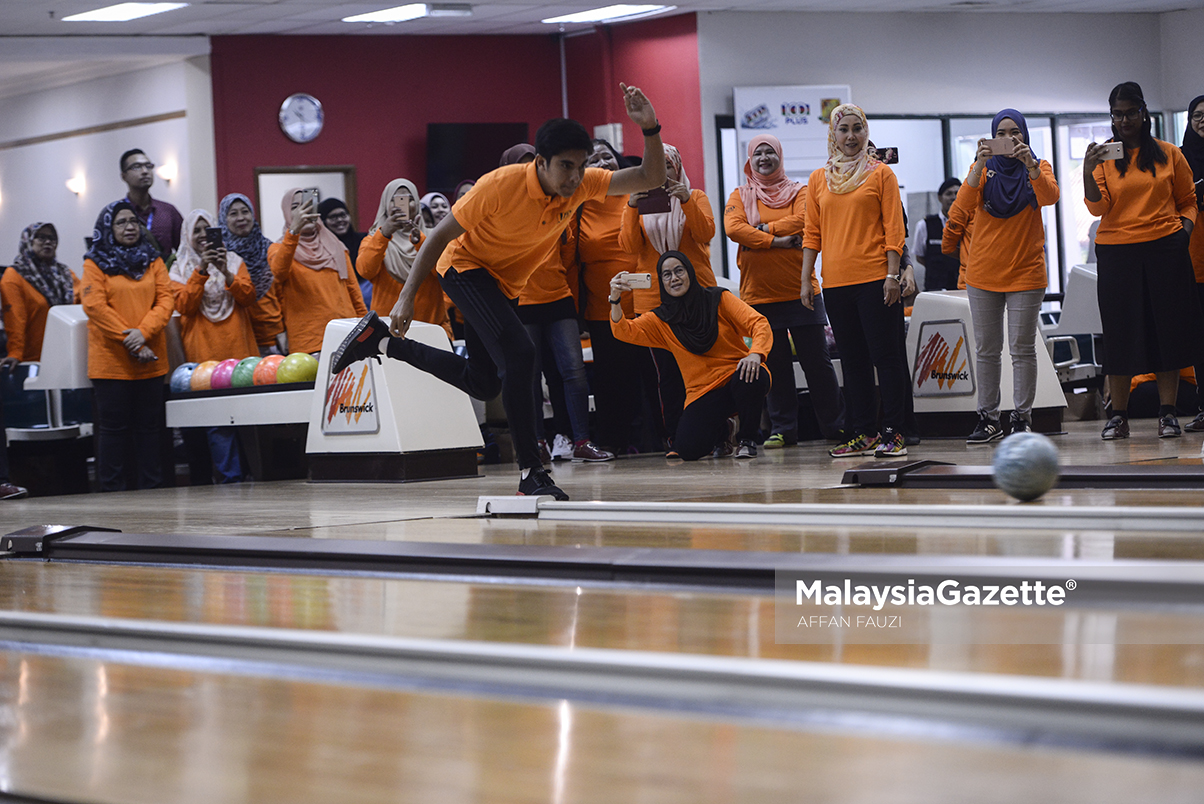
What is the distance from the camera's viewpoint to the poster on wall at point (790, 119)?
11.6 metres

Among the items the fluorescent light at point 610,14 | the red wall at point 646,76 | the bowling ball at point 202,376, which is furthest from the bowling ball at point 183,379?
the fluorescent light at point 610,14

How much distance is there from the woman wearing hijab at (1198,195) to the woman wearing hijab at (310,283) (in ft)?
13.5

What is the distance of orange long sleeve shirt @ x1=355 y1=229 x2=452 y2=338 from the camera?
645cm

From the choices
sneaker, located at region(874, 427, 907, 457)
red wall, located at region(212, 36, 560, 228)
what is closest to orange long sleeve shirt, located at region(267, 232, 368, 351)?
sneaker, located at region(874, 427, 907, 457)

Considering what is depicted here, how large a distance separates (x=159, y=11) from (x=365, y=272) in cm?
545

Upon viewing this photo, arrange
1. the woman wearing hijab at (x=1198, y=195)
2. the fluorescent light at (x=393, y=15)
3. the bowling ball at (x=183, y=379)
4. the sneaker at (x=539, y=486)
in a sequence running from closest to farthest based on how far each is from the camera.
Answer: the sneaker at (x=539, y=486)
the woman wearing hijab at (x=1198, y=195)
the bowling ball at (x=183, y=379)
the fluorescent light at (x=393, y=15)

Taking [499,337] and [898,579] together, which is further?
[499,337]

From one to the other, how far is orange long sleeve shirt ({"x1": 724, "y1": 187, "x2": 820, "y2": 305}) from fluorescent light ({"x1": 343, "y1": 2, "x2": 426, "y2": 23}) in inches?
221

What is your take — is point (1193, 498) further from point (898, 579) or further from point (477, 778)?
point (477, 778)

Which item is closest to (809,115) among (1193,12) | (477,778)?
(1193,12)

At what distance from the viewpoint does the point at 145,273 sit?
6.65 m

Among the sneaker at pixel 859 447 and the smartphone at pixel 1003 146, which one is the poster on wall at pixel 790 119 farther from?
the sneaker at pixel 859 447

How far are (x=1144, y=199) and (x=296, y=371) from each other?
3865mm

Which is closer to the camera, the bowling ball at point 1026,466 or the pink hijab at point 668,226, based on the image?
the bowling ball at point 1026,466
